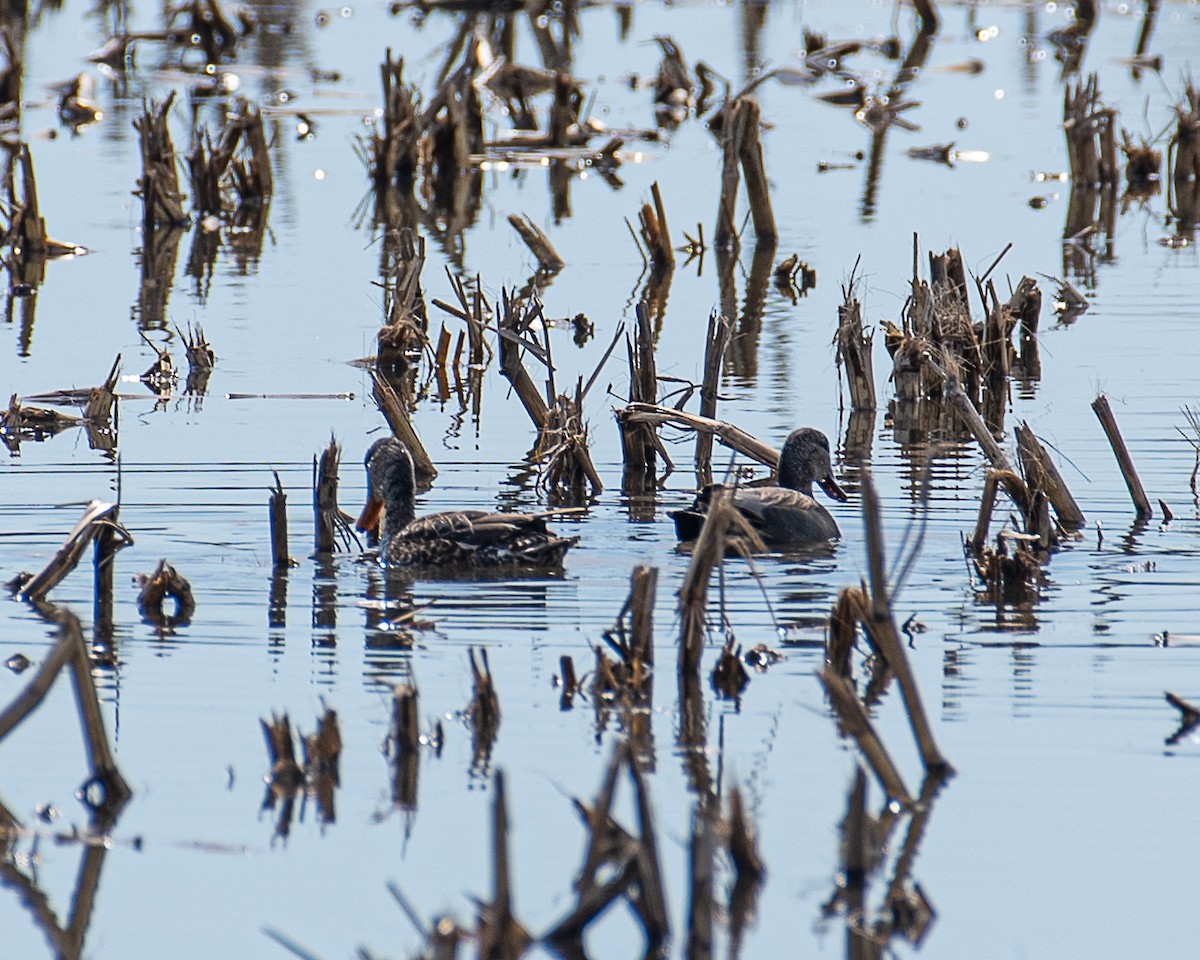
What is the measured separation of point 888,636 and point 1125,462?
4.68m

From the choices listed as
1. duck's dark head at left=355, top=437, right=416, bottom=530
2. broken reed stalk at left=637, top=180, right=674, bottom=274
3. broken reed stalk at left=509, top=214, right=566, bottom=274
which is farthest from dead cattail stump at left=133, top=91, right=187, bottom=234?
duck's dark head at left=355, top=437, right=416, bottom=530

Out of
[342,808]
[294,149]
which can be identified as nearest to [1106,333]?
[342,808]

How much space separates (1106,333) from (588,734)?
9297 millimetres

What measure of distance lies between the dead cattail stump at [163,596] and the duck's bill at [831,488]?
359cm

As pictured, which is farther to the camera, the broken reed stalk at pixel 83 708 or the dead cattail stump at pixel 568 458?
the dead cattail stump at pixel 568 458

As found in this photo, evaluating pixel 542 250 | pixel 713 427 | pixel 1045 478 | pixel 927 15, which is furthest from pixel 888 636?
pixel 927 15

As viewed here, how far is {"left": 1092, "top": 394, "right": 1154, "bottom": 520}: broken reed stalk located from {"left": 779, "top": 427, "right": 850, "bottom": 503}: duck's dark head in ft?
4.44

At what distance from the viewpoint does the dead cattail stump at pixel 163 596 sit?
29.0 feet

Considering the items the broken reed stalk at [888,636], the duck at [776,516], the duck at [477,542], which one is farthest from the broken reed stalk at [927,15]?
the broken reed stalk at [888,636]

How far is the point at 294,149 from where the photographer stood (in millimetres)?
25031

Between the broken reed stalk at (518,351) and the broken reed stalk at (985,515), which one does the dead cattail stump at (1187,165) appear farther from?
the broken reed stalk at (985,515)

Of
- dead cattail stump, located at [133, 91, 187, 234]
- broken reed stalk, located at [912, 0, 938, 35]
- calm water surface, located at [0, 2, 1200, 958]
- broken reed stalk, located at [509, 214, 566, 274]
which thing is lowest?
calm water surface, located at [0, 2, 1200, 958]

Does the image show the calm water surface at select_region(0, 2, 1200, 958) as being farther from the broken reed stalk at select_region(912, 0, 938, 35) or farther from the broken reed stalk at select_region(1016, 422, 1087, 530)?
the broken reed stalk at select_region(912, 0, 938, 35)

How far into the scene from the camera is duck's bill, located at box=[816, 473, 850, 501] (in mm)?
11266
